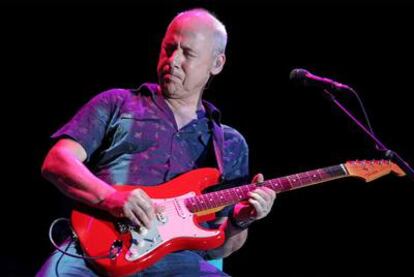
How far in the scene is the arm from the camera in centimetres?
229

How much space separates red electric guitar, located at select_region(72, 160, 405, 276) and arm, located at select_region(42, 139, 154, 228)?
78mm

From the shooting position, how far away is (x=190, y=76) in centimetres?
310

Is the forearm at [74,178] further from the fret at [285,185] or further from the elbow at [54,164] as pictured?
the fret at [285,185]

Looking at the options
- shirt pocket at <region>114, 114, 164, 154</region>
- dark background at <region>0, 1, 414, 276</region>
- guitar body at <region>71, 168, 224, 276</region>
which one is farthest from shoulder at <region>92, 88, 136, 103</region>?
dark background at <region>0, 1, 414, 276</region>

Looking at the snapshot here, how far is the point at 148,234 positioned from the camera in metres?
2.36

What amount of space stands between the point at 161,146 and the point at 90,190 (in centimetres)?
61

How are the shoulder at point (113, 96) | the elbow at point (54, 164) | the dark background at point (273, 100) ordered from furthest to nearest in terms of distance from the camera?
the dark background at point (273, 100) < the shoulder at point (113, 96) < the elbow at point (54, 164)

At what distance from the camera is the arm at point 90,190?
90.3 inches

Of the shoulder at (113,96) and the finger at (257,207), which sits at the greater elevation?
the shoulder at (113,96)

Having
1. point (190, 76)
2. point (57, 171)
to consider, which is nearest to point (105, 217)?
point (57, 171)

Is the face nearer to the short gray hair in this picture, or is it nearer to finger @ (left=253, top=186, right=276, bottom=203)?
the short gray hair

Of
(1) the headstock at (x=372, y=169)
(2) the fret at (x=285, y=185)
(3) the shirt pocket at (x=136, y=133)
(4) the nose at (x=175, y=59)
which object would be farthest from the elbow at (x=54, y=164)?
(1) the headstock at (x=372, y=169)

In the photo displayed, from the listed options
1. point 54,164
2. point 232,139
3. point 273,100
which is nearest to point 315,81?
point 232,139

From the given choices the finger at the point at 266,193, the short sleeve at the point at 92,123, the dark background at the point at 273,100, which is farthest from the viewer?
the dark background at the point at 273,100
